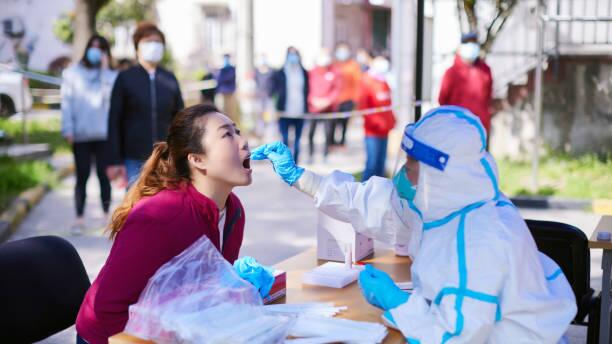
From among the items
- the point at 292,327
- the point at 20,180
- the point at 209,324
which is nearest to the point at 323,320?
the point at 292,327

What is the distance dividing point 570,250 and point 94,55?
16.8 feet

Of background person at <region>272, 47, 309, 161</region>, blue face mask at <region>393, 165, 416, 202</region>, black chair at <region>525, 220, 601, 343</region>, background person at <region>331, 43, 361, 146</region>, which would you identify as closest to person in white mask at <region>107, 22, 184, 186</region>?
black chair at <region>525, 220, 601, 343</region>

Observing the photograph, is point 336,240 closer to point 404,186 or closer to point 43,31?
point 404,186

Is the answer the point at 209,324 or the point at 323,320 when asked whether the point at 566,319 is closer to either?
the point at 323,320

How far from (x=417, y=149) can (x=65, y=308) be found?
56.7 inches

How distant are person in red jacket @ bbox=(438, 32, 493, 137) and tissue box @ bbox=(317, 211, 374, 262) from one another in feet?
18.7

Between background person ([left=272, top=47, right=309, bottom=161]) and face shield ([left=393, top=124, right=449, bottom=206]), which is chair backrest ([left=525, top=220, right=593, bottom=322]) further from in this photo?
background person ([left=272, top=47, right=309, bottom=161])

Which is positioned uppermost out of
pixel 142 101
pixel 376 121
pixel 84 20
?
pixel 84 20

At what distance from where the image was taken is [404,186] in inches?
102

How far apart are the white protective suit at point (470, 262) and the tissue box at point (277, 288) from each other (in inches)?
24.0

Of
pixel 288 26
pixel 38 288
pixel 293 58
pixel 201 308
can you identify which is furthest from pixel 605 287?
pixel 288 26

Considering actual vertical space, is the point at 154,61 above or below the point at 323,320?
above

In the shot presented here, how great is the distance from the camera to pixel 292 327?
238 centimetres

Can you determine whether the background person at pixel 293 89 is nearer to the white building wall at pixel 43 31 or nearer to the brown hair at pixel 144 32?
the brown hair at pixel 144 32
